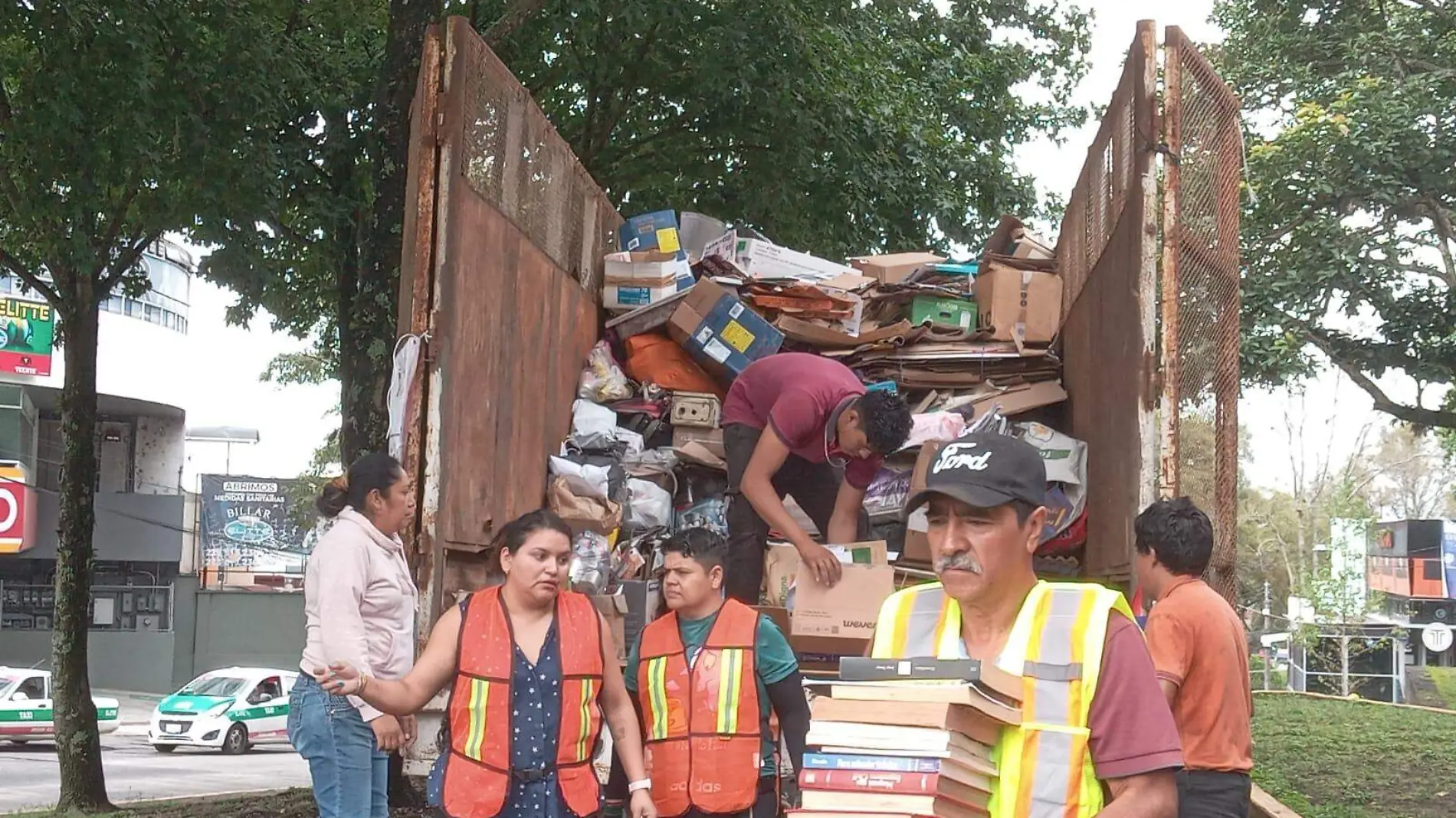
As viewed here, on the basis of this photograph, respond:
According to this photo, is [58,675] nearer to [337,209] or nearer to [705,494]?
[337,209]

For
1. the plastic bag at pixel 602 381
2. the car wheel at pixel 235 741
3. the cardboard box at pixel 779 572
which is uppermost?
the plastic bag at pixel 602 381

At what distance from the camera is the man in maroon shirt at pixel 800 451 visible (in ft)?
17.6

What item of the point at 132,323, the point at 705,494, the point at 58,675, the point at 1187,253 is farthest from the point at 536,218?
the point at 132,323

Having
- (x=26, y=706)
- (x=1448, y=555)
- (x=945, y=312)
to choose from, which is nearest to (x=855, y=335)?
(x=945, y=312)

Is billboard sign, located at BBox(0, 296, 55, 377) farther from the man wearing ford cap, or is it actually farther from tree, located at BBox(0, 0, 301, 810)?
the man wearing ford cap

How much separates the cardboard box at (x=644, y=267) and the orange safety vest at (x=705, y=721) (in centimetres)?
324

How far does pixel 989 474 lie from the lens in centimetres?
212

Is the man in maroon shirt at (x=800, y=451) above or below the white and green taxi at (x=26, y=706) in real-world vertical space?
above

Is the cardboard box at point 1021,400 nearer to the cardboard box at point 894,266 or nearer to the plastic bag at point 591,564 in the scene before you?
the cardboard box at point 894,266

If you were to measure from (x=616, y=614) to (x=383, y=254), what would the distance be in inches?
134

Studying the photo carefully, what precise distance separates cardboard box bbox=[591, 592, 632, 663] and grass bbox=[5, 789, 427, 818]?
4.07 metres

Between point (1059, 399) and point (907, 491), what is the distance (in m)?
0.83

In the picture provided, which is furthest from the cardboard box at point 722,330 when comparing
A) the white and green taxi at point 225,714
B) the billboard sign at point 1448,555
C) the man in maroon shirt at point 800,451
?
the billboard sign at point 1448,555

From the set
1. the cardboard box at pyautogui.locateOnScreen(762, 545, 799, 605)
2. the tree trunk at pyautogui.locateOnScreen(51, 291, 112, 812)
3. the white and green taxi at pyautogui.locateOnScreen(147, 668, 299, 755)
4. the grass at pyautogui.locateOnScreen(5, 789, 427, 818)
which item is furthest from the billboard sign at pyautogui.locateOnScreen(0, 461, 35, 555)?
the cardboard box at pyautogui.locateOnScreen(762, 545, 799, 605)
